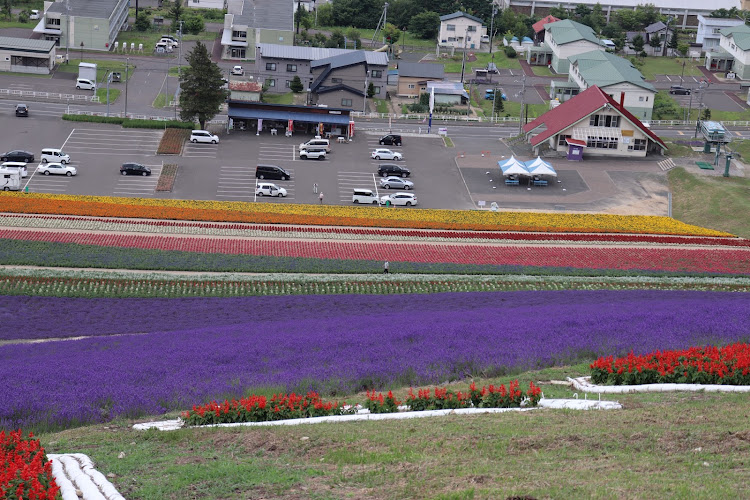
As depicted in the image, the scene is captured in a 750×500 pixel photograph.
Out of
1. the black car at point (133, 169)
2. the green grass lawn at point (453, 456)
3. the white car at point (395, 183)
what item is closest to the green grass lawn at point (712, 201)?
the white car at point (395, 183)

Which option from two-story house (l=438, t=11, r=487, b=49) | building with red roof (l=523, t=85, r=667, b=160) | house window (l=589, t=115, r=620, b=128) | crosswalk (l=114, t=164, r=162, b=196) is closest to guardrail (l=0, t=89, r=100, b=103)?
crosswalk (l=114, t=164, r=162, b=196)

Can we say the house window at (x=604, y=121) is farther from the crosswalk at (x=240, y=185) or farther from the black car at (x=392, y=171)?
the crosswalk at (x=240, y=185)

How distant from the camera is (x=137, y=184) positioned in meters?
72.1

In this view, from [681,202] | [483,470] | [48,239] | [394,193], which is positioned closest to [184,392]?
[483,470]

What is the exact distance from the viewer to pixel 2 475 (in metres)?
17.1

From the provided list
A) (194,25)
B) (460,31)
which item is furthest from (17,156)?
(460,31)

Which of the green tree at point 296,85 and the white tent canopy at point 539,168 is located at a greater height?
the green tree at point 296,85

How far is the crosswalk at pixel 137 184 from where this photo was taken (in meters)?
70.2

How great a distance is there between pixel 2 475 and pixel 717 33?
124 meters

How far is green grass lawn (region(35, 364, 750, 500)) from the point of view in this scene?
17.4m

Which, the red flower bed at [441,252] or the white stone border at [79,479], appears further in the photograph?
the red flower bed at [441,252]

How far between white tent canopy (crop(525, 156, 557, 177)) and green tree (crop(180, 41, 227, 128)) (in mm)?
26028

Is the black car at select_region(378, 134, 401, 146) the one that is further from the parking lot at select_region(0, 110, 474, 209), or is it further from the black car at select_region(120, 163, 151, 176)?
the black car at select_region(120, 163, 151, 176)

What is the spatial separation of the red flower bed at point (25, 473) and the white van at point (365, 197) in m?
53.4
